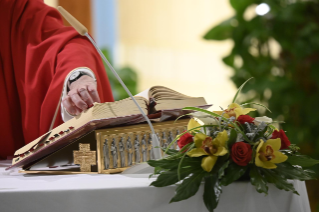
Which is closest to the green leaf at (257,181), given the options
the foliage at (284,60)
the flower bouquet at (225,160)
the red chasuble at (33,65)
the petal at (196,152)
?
the flower bouquet at (225,160)

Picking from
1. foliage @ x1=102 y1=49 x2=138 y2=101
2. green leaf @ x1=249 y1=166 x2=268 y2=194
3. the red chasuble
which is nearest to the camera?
green leaf @ x1=249 y1=166 x2=268 y2=194

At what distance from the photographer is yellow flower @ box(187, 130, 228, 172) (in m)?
0.78

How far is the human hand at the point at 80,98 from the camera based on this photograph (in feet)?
3.71

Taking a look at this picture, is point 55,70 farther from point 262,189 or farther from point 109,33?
point 109,33

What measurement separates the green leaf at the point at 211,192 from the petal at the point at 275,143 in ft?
0.42

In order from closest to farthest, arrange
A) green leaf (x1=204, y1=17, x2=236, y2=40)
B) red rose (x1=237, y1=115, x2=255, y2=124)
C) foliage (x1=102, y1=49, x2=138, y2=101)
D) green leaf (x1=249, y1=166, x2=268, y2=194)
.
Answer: green leaf (x1=249, y1=166, x2=268, y2=194)
red rose (x1=237, y1=115, x2=255, y2=124)
green leaf (x1=204, y1=17, x2=236, y2=40)
foliage (x1=102, y1=49, x2=138, y2=101)

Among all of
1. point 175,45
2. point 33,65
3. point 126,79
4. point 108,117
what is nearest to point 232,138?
point 108,117

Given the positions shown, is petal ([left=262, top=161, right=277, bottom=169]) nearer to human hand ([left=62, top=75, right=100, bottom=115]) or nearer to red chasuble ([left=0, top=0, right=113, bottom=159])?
human hand ([left=62, top=75, right=100, bottom=115])

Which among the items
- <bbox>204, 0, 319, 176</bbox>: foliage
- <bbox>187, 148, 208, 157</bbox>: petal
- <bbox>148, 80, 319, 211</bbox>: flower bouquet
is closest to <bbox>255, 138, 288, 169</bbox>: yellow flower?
<bbox>148, 80, 319, 211</bbox>: flower bouquet

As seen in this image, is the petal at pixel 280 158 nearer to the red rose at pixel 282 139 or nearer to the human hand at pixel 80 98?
the red rose at pixel 282 139

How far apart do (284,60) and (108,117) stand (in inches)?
121

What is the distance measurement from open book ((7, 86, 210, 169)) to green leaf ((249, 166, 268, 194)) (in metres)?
0.31

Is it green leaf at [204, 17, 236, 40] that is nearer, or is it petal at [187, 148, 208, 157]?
petal at [187, 148, 208, 157]

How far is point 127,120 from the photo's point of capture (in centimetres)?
98
